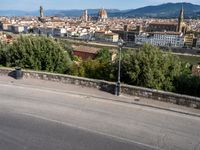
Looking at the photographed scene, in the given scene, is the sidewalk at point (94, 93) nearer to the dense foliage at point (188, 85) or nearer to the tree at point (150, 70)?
the tree at point (150, 70)

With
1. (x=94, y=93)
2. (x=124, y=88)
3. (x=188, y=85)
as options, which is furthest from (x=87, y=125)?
(x=188, y=85)

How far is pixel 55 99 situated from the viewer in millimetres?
11625

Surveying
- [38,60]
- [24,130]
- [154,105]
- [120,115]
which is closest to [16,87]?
[38,60]

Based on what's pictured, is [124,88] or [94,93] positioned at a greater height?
[124,88]

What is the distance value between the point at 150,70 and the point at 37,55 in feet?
25.4

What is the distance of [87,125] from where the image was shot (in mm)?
9070

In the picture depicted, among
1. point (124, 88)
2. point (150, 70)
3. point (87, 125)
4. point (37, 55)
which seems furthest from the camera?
point (37, 55)

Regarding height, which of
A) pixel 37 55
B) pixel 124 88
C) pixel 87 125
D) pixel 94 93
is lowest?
pixel 87 125

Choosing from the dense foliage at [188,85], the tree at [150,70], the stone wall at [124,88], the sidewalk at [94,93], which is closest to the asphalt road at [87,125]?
the sidewalk at [94,93]

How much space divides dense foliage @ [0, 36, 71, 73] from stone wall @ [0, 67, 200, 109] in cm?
176

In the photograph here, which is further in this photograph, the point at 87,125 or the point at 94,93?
the point at 94,93

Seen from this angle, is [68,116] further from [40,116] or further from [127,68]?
[127,68]

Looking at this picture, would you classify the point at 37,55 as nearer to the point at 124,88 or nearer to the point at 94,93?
the point at 94,93

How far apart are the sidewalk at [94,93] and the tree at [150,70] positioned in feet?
6.88
